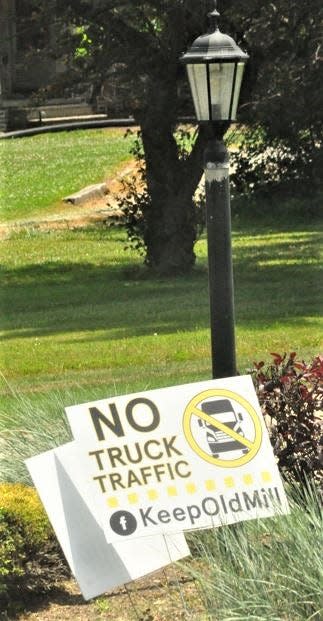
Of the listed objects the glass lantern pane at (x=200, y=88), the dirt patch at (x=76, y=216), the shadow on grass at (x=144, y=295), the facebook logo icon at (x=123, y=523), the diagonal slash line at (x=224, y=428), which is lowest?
the shadow on grass at (x=144, y=295)

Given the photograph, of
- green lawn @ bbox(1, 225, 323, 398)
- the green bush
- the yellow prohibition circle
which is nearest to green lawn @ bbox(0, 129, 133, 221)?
green lawn @ bbox(1, 225, 323, 398)

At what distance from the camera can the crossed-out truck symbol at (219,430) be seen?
549 centimetres

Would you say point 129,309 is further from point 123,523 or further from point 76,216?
point 76,216

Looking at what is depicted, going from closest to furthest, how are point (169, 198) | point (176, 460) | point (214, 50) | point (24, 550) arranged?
point (176, 460), point (24, 550), point (214, 50), point (169, 198)

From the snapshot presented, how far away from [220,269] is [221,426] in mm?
1461

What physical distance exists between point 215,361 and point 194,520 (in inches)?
65.9

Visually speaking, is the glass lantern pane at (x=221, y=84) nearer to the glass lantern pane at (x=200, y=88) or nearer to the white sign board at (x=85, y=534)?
the glass lantern pane at (x=200, y=88)

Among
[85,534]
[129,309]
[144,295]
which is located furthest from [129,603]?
[144,295]

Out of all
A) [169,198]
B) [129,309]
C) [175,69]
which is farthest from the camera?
[169,198]

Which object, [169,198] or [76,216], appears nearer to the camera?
[169,198]

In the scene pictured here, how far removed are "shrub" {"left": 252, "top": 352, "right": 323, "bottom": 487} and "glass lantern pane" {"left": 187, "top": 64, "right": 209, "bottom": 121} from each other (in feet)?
4.74

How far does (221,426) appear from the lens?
218 inches

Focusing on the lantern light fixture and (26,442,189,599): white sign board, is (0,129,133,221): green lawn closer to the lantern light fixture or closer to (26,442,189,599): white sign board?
the lantern light fixture

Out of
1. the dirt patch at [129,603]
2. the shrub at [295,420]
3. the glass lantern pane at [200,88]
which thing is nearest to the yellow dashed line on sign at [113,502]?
the dirt patch at [129,603]
